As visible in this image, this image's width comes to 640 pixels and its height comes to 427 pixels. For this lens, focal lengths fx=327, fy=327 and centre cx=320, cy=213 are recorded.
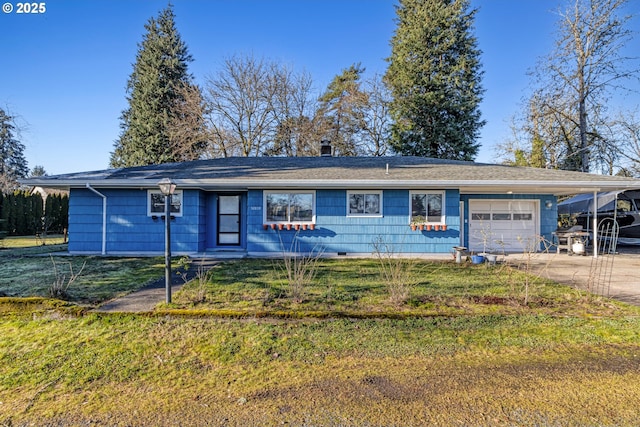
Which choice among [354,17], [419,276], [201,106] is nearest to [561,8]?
[354,17]

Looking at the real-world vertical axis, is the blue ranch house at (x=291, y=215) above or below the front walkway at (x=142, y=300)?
above

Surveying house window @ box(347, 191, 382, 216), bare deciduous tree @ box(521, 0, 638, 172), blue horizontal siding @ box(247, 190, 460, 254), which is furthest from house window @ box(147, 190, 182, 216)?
bare deciduous tree @ box(521, 0, 638, 172)

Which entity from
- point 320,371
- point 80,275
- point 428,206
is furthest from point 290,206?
point 320,371

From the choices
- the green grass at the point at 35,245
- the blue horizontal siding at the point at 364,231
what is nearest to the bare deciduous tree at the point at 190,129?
the green grass at the point at 35,245

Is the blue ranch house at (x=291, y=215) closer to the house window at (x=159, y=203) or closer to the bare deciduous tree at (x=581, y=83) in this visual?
the house window at (x=159, y=203)

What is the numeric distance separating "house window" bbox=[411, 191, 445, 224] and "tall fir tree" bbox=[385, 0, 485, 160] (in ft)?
37.7

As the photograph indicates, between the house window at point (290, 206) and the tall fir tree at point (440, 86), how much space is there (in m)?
12.9

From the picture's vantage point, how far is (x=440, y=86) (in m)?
20.1

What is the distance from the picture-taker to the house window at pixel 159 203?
9750 millimetres

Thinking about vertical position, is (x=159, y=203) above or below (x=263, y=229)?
above

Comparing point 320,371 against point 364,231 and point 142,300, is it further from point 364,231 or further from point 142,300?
point 364,231

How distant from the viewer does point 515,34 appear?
52.1 ft

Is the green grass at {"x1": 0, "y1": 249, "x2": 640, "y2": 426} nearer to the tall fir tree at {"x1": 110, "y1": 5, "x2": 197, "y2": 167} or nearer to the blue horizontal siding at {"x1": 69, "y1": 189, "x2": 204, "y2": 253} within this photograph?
the blue horizontal siding at {"x1": 69, "y1": 189, "x2": 204, "y2": 253}

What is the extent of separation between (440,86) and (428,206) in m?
13.4
